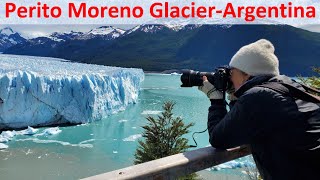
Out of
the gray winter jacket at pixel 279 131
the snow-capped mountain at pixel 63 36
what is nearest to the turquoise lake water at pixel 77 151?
the gray winter jacket at pixel 279 131

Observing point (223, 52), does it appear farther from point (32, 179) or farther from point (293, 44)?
point (32, 179)

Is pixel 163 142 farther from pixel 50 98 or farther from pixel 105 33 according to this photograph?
pixel 105 33

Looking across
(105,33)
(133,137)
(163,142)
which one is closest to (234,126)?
(163,142)

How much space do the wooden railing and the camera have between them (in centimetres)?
25

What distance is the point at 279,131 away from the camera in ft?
3.70

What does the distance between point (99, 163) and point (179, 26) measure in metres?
138

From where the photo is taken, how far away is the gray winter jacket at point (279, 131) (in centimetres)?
109

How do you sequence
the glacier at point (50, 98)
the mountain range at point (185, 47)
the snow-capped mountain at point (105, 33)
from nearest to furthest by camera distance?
the glacier at point (50, 98) < the mountain range at point (185, 47) < the snow-capped mountain at point (105, 33)

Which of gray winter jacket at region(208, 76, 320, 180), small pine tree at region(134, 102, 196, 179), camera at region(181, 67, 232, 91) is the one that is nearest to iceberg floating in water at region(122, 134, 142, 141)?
small pine tree at region(134, 102, 196, 179)

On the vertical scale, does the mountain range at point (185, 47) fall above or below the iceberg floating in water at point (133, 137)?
above

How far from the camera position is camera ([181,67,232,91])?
1.51 metres

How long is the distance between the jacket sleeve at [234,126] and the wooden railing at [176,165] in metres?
0.06

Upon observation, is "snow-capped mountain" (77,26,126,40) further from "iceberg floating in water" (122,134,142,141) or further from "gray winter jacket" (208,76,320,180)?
"gray winter jacket" (208,76,320,180)

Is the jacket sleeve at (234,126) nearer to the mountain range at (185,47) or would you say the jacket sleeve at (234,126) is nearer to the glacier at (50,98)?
the glacier at (50,98)
